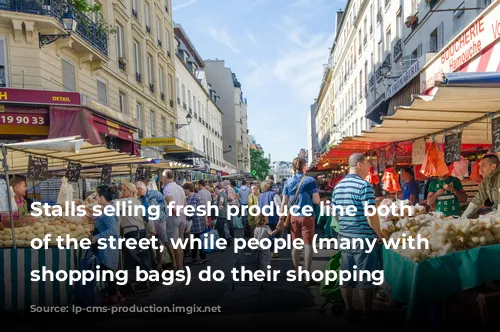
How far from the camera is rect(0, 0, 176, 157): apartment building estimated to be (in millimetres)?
11188

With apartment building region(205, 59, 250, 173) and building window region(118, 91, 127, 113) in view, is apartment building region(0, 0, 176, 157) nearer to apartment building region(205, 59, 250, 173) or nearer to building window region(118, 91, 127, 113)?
building window region(118, 91, 127, 113)

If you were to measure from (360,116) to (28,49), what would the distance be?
72.3 feet

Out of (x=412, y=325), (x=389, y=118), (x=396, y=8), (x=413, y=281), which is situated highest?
(x=396, y=8)

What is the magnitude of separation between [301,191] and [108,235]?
9.74 ft

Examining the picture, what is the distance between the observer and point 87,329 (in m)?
4.54

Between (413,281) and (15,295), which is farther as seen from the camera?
(15,295)

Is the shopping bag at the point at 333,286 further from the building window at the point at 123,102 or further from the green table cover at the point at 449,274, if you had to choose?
the building window at the point at 123,102

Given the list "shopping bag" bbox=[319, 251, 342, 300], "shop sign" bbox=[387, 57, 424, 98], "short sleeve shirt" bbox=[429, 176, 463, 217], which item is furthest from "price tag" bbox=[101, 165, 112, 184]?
"shop sign" bbox=[387, 57, 424, 98]

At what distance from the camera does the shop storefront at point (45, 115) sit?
1096 cm

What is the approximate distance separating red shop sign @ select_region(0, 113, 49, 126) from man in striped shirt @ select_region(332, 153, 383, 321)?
34.3 ft

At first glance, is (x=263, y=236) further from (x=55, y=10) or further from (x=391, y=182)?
(x=55, y=10)

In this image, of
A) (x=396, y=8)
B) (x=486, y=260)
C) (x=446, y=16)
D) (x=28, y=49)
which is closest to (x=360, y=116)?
(x=396, y=8)

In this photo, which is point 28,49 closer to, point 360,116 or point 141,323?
point 141,323

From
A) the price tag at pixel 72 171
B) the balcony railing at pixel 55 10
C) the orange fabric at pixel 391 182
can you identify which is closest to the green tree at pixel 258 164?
the balcony railing at pixel 55 10
